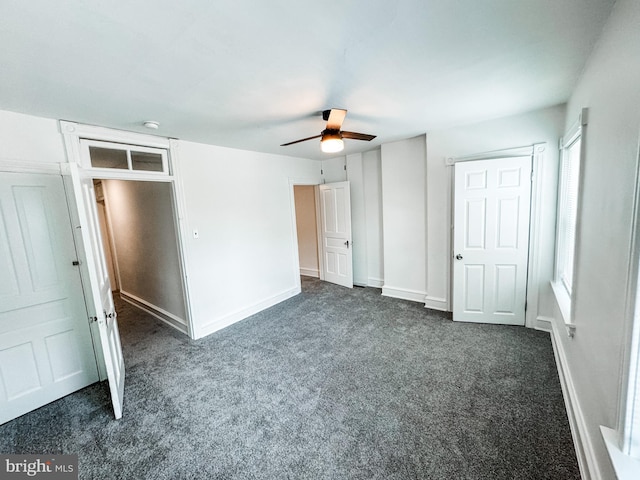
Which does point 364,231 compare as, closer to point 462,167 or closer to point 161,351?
point 462,167

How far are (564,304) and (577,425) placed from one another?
3.55 feet

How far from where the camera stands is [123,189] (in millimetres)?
4168

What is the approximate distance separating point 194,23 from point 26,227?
2289mm

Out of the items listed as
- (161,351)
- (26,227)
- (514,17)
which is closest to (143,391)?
(161,351)

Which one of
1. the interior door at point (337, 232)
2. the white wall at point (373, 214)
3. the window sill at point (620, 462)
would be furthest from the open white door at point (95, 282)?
the white wall at point (373, 214)

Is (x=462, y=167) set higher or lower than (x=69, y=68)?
lower

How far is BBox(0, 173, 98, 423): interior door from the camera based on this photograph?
2.13 metres

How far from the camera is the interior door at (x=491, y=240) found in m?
3.10

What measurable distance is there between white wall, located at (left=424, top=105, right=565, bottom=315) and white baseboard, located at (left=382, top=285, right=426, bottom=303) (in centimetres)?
24

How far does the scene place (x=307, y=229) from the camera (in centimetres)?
597

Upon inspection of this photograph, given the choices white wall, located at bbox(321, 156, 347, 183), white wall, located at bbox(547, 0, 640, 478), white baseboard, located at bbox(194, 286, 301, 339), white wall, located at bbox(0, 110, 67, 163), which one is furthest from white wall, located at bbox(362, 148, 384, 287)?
white wall, located at bbox(0, 110, 67, 163)

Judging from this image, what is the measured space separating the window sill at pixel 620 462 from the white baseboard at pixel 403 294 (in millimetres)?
3000

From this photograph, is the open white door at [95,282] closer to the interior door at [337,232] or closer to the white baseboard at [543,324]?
the interior door at [337,232]

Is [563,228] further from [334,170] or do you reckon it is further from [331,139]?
[334,170]
